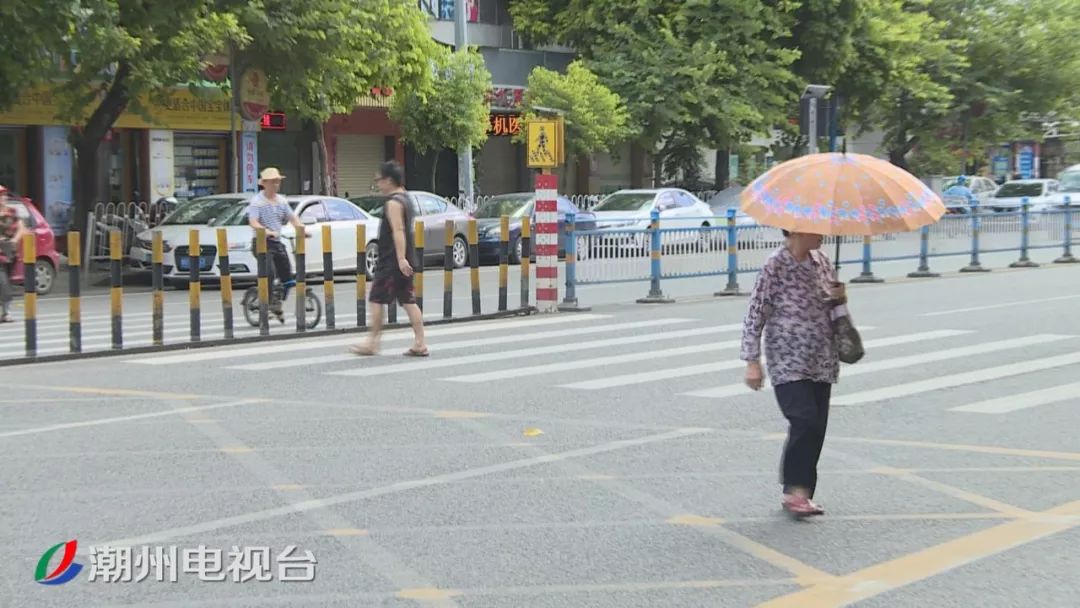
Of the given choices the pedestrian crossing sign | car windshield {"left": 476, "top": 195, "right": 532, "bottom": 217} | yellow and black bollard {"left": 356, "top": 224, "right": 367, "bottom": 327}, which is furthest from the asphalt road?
car windshield {"left": 476, "top": 195, "right": 532, "bottom": 217}

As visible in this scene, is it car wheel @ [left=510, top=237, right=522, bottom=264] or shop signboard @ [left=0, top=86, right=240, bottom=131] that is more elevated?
shop signboard @ [left=0, top=86, right=240, bottom=131]

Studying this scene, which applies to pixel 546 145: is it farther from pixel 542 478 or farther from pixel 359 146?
pixel 359 146

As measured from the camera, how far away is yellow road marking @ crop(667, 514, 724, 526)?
6391 mm

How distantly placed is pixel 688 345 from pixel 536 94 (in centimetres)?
2110

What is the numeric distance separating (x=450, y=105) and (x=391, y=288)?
19.2m

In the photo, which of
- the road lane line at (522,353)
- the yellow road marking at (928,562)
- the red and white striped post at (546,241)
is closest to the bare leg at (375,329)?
the road lane line at (522,353)

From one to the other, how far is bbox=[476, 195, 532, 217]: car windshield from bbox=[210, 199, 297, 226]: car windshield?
22.1 ft

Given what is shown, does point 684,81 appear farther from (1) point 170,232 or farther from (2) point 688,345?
(2) point 688,345

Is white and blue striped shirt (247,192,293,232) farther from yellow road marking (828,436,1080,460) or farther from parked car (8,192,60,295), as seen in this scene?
yellow road marking (828,436,1080,460)

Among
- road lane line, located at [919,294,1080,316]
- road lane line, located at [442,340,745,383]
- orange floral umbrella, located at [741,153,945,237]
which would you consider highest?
orange floral umbrella, located at [741,153,945,237]

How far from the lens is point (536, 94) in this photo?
111ft

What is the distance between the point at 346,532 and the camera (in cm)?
619

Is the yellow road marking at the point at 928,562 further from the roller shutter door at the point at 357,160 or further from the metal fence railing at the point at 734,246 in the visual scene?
the roller shutter door at the point at 357,160

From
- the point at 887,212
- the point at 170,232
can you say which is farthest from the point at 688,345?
the point at 170,232
